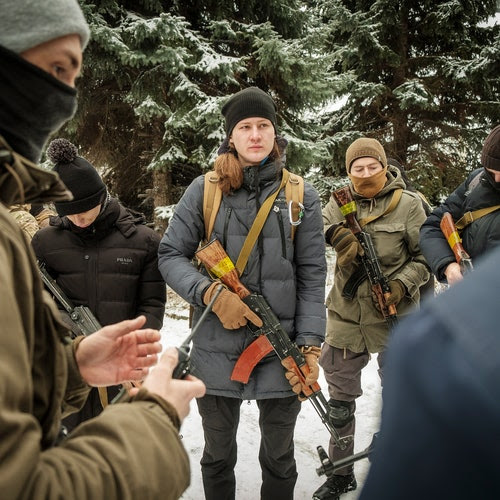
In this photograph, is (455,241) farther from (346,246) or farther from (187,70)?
(187,70)

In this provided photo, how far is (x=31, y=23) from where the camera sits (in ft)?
3.24

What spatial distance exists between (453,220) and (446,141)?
8.97 metres

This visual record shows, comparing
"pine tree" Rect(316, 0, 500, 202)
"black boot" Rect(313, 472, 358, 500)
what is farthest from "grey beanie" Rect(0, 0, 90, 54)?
"pine tree" Rect(316, 0, 500, 202)

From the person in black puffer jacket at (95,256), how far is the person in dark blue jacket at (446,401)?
94.9 inches

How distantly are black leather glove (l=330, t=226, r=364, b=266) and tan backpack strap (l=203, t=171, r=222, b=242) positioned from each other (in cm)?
116

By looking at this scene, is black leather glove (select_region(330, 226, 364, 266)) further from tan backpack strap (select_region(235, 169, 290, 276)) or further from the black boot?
the black boot

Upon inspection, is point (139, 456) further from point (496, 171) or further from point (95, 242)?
point (496, 171)

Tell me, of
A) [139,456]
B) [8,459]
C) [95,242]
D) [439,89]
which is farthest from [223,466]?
[439,89]

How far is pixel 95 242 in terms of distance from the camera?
2.77 meters

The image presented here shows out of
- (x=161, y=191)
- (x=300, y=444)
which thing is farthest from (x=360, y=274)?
(x=161, y=191)

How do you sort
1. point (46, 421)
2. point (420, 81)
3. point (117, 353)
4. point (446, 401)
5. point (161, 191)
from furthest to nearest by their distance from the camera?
point (420, 81) → point (161, 191) → point (117, 353) → point (46, 421) → point (446, 401)

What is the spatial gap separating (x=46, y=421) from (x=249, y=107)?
2.25 meters

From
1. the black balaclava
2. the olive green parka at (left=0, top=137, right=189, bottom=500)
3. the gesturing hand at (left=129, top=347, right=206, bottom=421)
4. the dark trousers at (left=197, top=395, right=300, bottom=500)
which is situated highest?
the black balaclava

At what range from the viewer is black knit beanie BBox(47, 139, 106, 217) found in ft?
8.43
